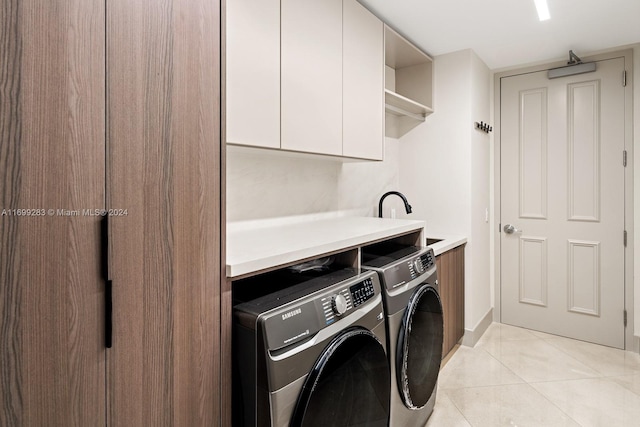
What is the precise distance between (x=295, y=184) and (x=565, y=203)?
2357 millimetres

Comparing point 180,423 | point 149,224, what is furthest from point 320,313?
point 149,224

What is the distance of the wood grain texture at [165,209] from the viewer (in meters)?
0.80

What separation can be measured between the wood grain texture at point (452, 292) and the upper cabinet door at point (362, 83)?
89cm

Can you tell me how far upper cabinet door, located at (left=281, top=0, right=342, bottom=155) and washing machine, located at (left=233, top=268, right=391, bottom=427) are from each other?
0.64 metres

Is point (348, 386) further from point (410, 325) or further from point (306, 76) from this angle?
point (306, 76)

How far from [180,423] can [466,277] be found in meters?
2.50

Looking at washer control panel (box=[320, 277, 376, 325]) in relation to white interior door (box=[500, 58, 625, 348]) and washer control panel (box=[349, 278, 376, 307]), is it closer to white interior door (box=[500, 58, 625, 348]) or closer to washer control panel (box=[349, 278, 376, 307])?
washer control panel (box=[349, 278, 376, 307])

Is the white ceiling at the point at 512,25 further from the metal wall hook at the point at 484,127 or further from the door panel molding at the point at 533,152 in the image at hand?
the metal wall hook at the point at 484,127

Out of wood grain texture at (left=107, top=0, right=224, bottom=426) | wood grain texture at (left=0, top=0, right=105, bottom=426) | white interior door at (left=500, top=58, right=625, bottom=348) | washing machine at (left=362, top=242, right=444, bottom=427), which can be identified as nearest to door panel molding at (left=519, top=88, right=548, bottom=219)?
white interior door at (left=500, top=58, right=625, bottom=348)

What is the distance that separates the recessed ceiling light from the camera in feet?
6.82

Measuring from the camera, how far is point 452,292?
8.66ft

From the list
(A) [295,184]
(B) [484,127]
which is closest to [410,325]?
(A) [295,184]

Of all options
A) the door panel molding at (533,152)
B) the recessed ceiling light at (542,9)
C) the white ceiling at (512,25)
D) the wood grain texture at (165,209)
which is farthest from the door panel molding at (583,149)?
the wood grain texture at (165,209)

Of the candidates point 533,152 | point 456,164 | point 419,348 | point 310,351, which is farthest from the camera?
point 533,152
